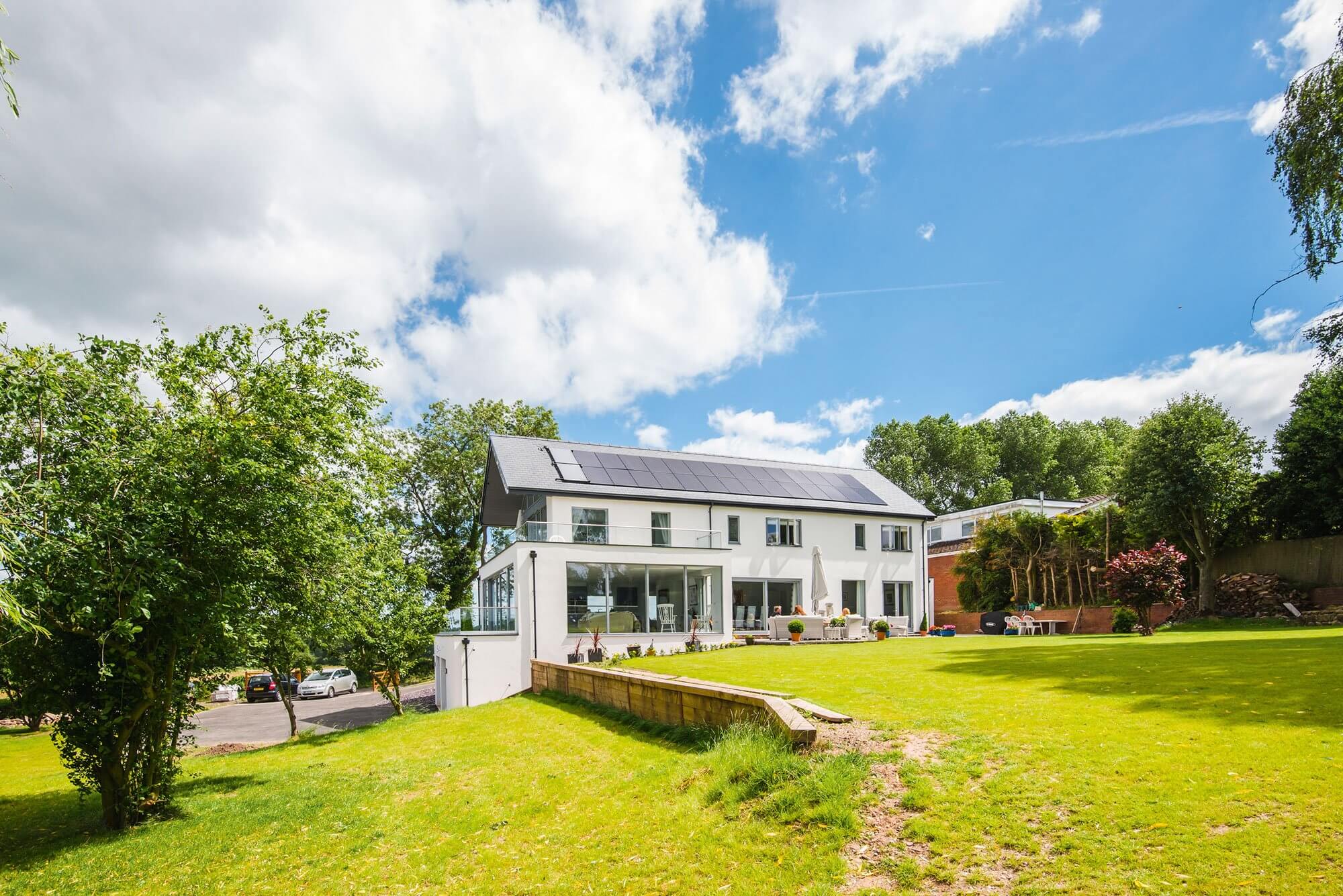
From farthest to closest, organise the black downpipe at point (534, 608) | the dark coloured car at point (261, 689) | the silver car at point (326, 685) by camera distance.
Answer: the dark coloured car at point (261, 689), the silver car at point (326, 685), the black downpipe at point (534, 608)

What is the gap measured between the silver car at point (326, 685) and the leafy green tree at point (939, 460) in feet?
135

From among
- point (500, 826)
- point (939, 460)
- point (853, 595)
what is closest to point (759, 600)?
point (853, 595)

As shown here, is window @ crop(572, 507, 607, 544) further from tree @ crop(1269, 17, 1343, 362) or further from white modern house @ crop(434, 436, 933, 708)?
tree @ crop(1269, 17, 1343, 362)

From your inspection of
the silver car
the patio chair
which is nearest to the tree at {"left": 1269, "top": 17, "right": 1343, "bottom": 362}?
the patio chair

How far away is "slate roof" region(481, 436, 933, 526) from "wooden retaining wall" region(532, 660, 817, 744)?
10.3 meters

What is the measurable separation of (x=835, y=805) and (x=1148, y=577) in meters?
21.9

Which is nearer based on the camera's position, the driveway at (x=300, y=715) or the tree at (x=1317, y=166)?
the tree at (x=1317, y=166)

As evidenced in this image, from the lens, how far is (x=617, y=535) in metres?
25.5

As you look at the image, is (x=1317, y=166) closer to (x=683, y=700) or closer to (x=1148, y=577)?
(x=683, y=700)

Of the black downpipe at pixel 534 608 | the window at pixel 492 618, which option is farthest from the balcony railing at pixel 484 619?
the black downpipe at pixel 534 608

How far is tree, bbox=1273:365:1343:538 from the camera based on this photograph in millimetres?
22922

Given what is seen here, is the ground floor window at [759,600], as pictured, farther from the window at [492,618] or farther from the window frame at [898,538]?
the window at [492,618]

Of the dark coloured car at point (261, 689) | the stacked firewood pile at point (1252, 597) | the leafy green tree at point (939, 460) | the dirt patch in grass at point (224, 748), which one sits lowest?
the dark coloured car at point (261, 689)

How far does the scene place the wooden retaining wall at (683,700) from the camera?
25.9 ft
